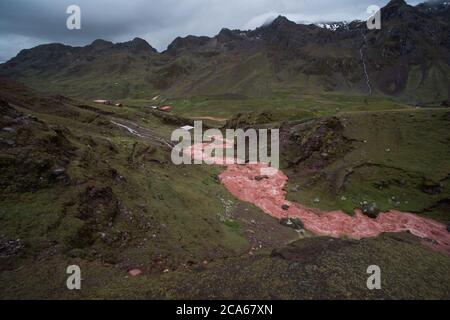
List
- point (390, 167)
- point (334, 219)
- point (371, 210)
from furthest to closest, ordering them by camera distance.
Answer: point (390, 167)
point (371, 210)
point (334, 219)

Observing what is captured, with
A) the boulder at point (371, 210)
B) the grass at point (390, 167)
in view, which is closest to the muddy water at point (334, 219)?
the boulder at point (371, 210)

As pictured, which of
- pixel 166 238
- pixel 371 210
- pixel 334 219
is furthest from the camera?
pixel 371 210

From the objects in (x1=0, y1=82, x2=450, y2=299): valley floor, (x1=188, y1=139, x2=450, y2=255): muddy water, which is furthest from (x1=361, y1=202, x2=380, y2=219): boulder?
(x1=0, y1=82, x2=450, y2=299): valley floor

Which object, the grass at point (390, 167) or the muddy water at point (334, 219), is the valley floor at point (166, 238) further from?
the muddy water at point (334, 219)

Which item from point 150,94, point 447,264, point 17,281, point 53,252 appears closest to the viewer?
point 17,281

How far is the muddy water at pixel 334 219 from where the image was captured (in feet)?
69.9

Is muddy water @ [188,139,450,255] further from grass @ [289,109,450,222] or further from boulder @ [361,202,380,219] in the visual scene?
grass @ [289,109,450,222]

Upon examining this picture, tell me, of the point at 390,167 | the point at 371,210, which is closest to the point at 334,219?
the point at 371,210

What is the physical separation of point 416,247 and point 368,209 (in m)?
11.9

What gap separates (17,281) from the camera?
9031 millimetres

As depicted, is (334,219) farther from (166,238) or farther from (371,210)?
(166,238)

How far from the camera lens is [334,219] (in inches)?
930
